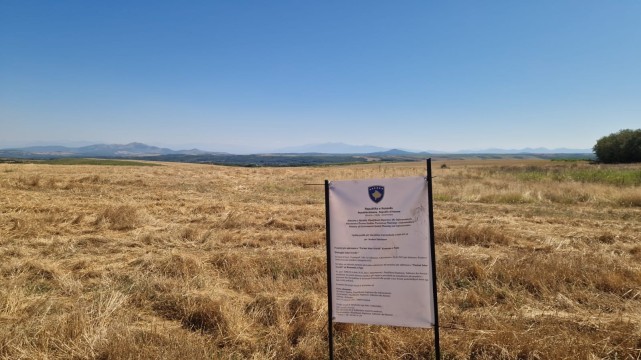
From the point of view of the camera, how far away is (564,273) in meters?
6.39

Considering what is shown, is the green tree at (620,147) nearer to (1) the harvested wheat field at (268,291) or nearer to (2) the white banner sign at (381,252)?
(1) the harvested wheat field at (268,291)

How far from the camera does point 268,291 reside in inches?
245

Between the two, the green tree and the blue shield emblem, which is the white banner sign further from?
the green tree

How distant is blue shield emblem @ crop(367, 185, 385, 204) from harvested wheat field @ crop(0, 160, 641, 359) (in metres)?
1.81

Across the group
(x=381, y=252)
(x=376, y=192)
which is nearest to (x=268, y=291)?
(x=381, y=252)

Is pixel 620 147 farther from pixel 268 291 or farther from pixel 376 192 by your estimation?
pixel 376 192

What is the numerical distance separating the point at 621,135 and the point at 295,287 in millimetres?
77066

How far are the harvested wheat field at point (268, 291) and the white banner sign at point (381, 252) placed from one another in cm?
79

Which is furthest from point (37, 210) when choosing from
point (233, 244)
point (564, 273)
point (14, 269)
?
point (564, 273)

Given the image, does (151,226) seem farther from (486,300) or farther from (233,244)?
(486,300)

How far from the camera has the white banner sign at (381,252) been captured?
3.70 meters

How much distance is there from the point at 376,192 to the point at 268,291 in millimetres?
3282

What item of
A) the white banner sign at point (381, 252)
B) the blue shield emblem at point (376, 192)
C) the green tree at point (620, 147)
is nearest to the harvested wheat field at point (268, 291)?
the white banner sign at point (381, 252)

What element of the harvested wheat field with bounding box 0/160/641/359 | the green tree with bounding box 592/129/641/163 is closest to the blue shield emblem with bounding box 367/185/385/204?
the harvested wheat field with bounding box 0/160/641/359
